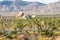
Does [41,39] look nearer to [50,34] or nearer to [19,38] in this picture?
[19,38]

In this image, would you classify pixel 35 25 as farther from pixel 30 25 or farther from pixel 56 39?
pixel 56 39

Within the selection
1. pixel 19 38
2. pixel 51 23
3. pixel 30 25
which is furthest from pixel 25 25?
pixel 19 38

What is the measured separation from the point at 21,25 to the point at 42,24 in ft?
42.0

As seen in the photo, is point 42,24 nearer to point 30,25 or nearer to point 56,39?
point 30,25

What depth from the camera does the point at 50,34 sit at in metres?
82.1

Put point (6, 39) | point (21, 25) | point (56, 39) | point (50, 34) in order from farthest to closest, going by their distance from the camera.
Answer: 1. point (21, 25)
2. point (50, 34)
3. point (56, 39)
4. point (6, 39)

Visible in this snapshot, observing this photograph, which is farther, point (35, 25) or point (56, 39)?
point (35, 25)

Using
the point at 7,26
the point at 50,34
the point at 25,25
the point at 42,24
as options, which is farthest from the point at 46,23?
the point at 50,34

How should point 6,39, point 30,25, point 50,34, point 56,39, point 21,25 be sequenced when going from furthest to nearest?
point 30,25 → point 21,25 → point 50,34 → point 56,39 → point 6,39

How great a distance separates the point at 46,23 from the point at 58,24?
8786mm

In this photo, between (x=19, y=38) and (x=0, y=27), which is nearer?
(x=19, y=38)

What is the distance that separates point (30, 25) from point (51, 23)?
11.5 m

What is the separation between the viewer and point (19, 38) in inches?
2832

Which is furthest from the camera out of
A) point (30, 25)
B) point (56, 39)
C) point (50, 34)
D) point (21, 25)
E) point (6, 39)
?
point (30, 25)
